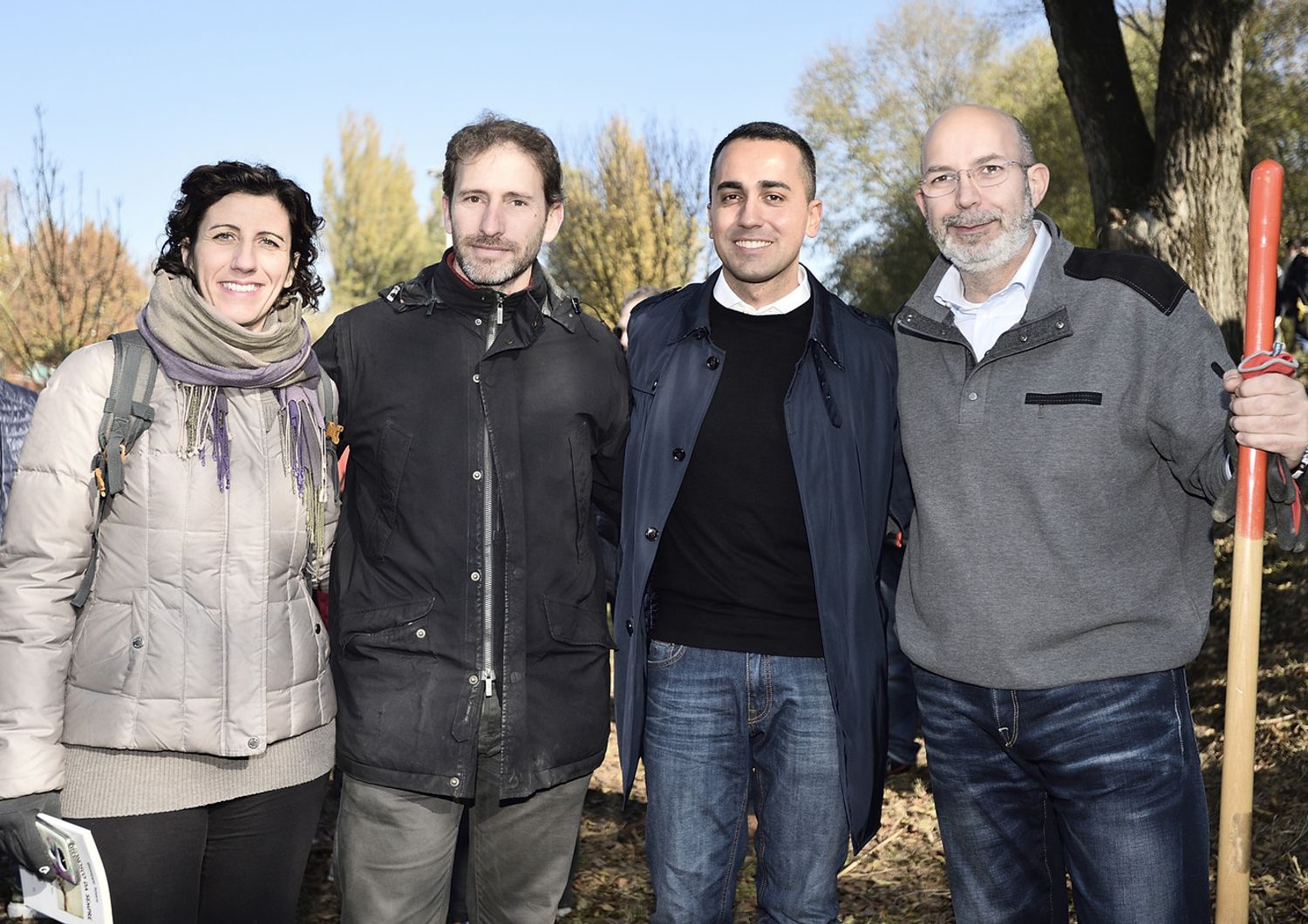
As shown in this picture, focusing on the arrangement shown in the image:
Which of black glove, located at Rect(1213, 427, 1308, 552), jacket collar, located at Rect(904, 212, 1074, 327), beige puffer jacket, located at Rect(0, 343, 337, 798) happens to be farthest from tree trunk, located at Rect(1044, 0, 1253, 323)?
beige puffer jacket, located at Rect(0, 343, 337, 798)

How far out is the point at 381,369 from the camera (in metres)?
3.30

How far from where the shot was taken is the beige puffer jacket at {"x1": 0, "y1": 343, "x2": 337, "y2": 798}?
2.75m

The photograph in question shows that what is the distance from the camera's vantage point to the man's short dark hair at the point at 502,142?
3383 millimetres

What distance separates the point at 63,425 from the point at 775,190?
1.99 meters

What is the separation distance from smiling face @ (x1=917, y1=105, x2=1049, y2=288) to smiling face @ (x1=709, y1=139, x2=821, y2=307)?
37cm

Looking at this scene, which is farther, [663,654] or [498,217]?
[663,654]

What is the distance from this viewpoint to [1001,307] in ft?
10.8

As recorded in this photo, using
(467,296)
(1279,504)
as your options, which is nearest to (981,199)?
(1279,504)

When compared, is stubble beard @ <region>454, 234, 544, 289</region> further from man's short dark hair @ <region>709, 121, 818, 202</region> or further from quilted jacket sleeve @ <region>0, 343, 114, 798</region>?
quilted jacket sleeve @ <region>0, 343, 114, 798</region>

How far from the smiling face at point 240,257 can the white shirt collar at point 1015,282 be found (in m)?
1.81

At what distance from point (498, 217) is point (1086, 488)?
1695 millimetres

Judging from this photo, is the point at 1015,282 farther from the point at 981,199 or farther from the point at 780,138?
the point at 780,138

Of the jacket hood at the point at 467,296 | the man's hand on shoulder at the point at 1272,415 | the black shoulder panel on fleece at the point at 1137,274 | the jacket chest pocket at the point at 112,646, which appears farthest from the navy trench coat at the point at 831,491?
the jacket chest pocket at the point at 112,646

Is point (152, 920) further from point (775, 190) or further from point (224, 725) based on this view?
point (775, 190)
